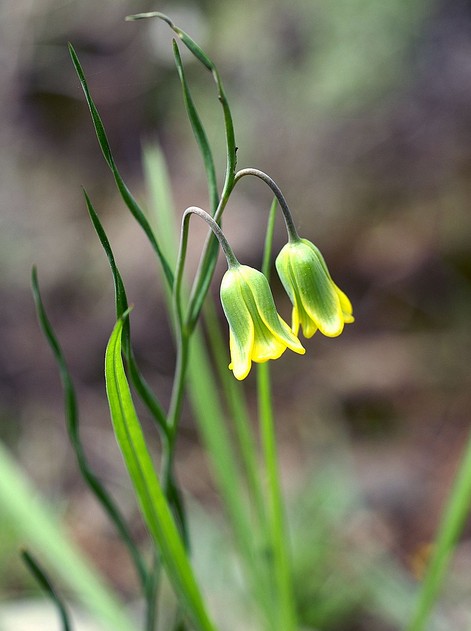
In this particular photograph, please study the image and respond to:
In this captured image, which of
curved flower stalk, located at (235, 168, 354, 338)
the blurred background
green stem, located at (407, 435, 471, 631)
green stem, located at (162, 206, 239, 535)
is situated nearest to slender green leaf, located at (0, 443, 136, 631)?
green stem, located at (162, 206, 239, 535)

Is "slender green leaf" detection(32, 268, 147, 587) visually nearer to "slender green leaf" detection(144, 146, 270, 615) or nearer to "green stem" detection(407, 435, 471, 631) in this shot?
"slender green leaf" detection(144, 146, 270, 615)

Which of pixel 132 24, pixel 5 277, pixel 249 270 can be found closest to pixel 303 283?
pixel 249 270

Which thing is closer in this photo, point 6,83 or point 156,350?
point 156,350

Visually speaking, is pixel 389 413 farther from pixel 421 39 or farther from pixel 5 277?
pixel 5 277

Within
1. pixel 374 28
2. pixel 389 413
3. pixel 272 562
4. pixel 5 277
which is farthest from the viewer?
pixel 5 277

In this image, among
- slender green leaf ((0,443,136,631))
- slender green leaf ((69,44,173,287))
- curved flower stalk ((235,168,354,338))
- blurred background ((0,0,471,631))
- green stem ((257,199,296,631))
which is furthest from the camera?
blurred background ((0,0,471,631))

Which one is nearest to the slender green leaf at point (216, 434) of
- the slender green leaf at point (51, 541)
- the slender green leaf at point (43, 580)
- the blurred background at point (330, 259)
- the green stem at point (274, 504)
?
the green stem at point (274, 504)

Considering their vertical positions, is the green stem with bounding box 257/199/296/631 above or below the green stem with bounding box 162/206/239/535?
below
